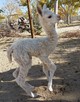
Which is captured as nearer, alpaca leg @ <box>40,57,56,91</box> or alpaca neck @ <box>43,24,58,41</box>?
alpaca neck @ <box>43,24,58,41</box>

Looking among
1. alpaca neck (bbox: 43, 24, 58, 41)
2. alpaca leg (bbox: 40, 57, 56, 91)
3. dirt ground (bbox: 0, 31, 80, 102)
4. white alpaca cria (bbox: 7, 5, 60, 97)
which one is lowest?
dirt ground (bbox: 0, 31, 80, 102)

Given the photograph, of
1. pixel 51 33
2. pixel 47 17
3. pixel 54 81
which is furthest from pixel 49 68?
pixel 47 17

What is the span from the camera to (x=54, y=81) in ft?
18.5

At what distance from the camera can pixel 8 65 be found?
7.38 metres

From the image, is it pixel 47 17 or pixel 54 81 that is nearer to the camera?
pixel 47 17

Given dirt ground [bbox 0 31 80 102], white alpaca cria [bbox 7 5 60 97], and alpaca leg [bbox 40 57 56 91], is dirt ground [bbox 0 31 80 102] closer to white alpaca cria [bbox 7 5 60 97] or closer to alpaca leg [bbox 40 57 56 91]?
alpaca leg [bbox 40 57 56 91]

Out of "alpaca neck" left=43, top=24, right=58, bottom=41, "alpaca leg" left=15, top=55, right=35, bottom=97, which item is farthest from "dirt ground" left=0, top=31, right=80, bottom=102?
"alpaca neck" left=43, top=24, right=58, bottom=41

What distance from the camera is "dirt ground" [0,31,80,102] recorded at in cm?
486

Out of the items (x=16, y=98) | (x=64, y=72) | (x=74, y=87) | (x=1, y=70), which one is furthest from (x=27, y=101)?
(x=1, y=70)

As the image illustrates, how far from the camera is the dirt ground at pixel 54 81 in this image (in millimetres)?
→ 4859

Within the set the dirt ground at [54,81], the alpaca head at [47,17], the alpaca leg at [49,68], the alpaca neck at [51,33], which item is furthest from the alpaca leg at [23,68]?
the alpaca head at [47,17]

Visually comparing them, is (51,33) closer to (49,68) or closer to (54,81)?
(49,68)

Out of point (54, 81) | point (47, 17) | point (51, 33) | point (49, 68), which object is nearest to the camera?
point (47, 17)

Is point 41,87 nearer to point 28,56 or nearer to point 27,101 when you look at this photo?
point 27,101
